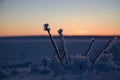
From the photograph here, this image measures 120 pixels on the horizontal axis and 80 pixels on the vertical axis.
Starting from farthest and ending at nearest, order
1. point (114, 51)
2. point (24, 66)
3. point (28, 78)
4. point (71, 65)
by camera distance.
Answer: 1. point (114, 51)
2. point (24, 66)
3. point (71, 65)
4. point (28, 78)

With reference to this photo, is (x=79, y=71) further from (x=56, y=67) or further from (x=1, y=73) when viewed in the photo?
(x=1, y=73)

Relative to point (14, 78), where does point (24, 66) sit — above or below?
below

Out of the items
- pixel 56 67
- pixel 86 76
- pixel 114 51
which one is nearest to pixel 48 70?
pixel 56 67

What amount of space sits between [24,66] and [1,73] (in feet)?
80.5

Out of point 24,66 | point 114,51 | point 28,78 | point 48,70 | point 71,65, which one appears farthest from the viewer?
point 114,51

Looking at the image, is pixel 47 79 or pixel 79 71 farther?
pixel 79 71

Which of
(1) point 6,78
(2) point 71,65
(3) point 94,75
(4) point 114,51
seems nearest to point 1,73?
(1) point 6,78

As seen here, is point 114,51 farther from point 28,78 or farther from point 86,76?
point 28,78

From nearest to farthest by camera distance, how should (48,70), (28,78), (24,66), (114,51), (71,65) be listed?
(28,78) → (71,65) → (48,70) → (24,66) → (114,51)

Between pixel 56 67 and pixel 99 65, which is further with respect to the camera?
pixel 99 65

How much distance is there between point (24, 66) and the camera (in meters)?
120

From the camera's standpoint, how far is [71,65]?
329ft

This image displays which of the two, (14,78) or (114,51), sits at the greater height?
(14,78)

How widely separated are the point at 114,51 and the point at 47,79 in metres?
60.1
